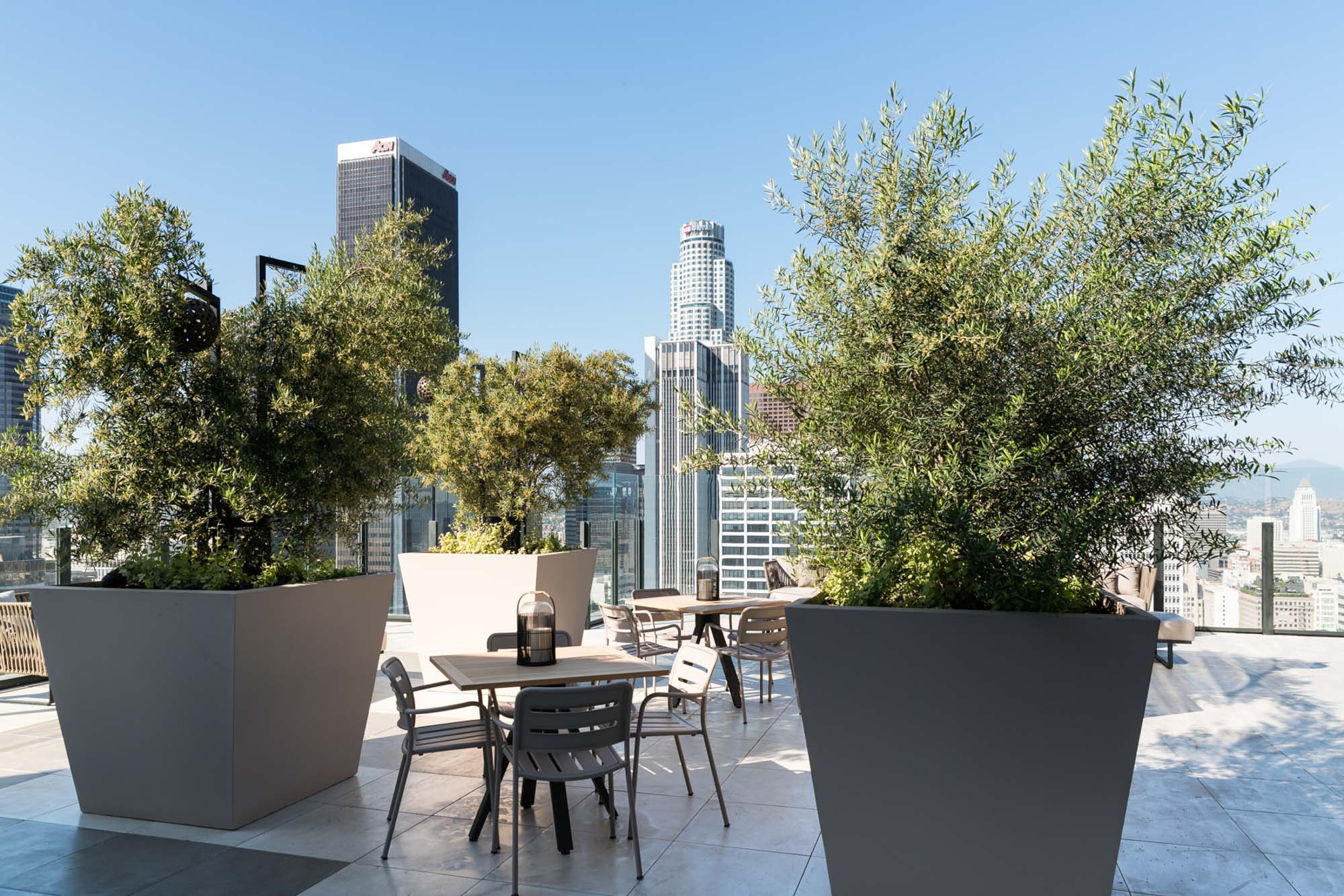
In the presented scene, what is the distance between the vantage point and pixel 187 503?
455 cm

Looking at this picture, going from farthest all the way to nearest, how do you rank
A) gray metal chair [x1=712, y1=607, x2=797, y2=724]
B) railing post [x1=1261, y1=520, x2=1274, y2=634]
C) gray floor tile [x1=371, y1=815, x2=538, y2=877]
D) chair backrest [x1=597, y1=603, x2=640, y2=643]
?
1. railing post [x1=1261, y1=520, x2=1274, y2=634]
2. chair backrest [x1=597, y1=603, x2=640, y2=643]
3. gray metal chair [x1=712, y1=607, x2=797, y2=724]
4. gray floor tile [x1=371, y1=815, x2=538, y2=877]

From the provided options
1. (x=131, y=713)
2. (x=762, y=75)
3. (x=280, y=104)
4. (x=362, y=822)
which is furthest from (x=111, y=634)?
(x=280, y=104)

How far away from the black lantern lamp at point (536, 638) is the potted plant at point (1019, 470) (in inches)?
64.0

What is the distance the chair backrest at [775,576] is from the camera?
1060 centimetres

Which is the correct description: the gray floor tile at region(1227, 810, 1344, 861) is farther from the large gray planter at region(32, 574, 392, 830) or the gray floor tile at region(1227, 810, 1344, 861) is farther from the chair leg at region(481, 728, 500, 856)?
the large gray planter at region(32, 574, 392, 830)

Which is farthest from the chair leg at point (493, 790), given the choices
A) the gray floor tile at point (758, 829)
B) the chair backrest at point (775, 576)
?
the chair backrest at point (775, 576)

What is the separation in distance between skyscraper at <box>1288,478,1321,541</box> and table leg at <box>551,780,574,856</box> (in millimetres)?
7782

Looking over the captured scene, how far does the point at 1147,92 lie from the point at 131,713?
529cm

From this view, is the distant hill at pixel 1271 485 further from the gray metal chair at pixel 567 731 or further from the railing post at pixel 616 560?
the railing post at pixel 616 560

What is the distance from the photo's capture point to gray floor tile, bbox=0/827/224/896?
342 cm

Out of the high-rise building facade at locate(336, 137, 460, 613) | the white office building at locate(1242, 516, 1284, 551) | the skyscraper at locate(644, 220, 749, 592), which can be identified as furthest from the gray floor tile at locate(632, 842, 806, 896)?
the white office building at locate(1242, 516, 1284, 551)

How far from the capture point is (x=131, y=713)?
4.17 metres

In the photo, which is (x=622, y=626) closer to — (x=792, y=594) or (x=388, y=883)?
(x=792, y=594)

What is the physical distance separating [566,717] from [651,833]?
3.49 ft
